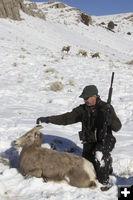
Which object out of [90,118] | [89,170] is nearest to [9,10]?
[90,118]

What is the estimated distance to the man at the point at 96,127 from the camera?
4.87 metres

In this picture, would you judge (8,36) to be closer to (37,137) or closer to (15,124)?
(15,124)

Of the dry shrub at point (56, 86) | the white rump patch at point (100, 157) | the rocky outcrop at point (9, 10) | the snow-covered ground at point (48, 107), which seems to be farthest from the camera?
the rocky outcrop at point (9, 10)

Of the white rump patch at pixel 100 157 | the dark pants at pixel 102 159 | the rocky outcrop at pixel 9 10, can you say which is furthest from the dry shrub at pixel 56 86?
the rocky outcrop at pixel 9 10

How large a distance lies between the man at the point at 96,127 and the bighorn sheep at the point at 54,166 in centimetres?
24

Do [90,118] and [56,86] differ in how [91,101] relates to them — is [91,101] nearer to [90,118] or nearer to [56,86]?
[90,118]

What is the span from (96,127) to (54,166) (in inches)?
43.4

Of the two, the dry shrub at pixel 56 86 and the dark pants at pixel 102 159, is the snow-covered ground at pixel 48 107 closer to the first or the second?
the dry shrub at pixel 56 86

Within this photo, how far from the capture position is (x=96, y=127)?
5.18 metres

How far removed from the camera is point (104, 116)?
4.97m

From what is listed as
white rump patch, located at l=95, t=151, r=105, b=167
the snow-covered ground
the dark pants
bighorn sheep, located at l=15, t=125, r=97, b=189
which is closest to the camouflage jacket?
the dark pants

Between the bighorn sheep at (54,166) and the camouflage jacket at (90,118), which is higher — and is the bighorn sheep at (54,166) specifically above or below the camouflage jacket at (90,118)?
below

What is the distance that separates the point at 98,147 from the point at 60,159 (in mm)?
718

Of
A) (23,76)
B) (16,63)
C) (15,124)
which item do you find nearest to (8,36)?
(16,63)
